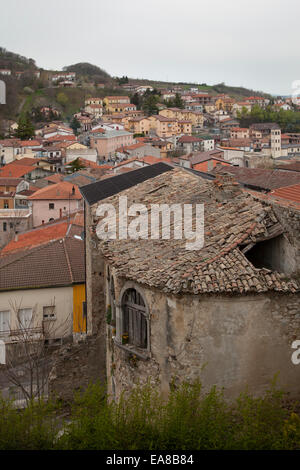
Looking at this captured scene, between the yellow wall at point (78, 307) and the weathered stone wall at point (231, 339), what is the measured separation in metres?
12.2

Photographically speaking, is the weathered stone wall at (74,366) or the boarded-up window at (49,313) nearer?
the weathered stone wall at (74,366)

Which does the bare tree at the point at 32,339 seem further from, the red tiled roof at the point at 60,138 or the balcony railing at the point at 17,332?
the red tiled roof at the point at 60,138

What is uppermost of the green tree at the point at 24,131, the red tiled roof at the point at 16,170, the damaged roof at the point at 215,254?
the green tree at the point at 24,131

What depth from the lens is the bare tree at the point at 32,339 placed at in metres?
19.2

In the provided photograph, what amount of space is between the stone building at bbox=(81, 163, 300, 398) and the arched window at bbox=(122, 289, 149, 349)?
0.02 metres

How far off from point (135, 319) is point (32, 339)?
9.63m

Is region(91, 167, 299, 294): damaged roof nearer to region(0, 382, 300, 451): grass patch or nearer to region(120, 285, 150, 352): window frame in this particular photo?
region(120, 285, 150, 352): window frame

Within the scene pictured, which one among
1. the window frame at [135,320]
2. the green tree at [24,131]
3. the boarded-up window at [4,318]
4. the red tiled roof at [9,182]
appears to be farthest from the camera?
the green tree at [24,131]

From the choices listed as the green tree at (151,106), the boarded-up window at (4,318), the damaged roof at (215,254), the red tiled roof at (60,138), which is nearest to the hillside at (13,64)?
the green tree at (151,106)

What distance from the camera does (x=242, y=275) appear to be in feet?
31.4

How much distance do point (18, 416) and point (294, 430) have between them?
4700 mm

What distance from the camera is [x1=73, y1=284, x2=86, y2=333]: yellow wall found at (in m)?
21.7

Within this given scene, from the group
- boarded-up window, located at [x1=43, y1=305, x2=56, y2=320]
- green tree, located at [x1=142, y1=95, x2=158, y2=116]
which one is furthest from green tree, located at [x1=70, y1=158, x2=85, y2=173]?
green tree, located at [x1=142, y1=95, x2=158, y2=116]
